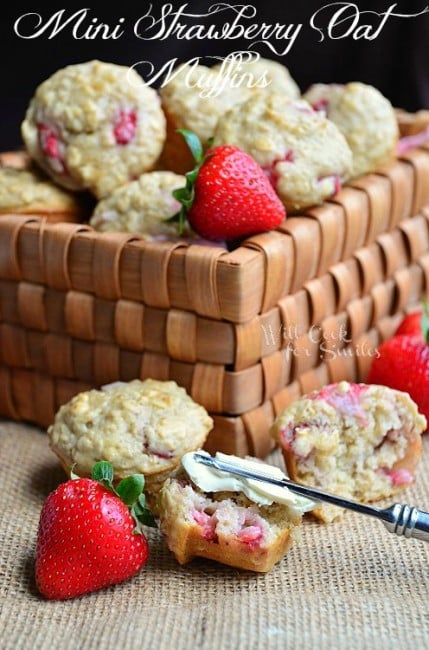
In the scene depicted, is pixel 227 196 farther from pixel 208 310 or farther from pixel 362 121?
pixel 362 121

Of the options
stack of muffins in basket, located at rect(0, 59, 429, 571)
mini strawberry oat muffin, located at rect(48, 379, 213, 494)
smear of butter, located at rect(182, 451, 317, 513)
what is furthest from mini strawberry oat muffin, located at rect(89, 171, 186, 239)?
smear of butter, located at rect(182, 451, 317, 513)

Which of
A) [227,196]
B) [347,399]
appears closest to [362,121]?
[227,196]

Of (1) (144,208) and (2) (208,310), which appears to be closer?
(2) (208,310)

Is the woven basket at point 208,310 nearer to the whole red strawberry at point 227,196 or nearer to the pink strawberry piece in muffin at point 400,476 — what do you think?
the whole red strawberry at point 227,196

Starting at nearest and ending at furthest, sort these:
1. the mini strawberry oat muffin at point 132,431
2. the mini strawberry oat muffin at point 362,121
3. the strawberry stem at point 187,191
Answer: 1. the mini strawberry oat muffin at point 132,431
2. the strawberry stem at point 187,191
3. the mini strawberry oat muffin at point 362,121

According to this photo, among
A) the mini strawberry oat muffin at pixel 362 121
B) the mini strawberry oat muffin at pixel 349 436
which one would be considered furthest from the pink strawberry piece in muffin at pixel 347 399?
the mini strawberry oat muffin at pixel 362 121

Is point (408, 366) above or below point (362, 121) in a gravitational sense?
below
